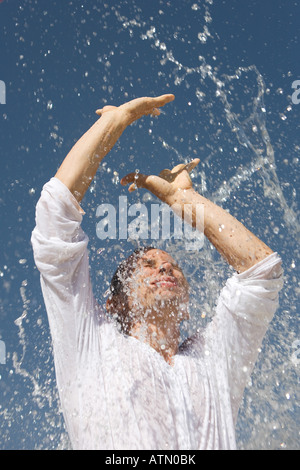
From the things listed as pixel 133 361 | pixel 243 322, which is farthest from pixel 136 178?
pixel 133 361

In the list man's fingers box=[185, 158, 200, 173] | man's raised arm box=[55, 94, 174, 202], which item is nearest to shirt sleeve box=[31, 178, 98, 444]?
man's raised arm box=[55, 94, 174, 202]

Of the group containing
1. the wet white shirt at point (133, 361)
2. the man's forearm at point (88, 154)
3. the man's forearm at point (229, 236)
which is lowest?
the wet white shirt at point (133, 361)

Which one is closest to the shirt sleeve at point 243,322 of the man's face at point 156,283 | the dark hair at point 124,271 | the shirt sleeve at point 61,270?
the man's face at point 156,283

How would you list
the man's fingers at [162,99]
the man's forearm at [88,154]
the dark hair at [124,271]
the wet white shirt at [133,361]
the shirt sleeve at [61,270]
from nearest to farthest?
the wet white shirt at [133,361] < the shirt sleeve at [61,270] < the man's forearm at [88,154] < the dark hair at [124,271] < the man's fingers at [162,99]

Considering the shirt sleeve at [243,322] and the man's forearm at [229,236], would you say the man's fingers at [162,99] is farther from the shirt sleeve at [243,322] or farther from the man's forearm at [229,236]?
the shirt sleeve at [243,322]

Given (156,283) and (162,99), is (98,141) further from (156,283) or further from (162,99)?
(156,283)

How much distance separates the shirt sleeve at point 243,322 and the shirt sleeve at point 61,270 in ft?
2.52

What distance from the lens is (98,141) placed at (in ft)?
9.08

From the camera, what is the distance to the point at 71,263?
8.20 feet

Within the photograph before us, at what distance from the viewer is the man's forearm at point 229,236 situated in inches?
109

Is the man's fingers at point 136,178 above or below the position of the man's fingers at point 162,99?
below

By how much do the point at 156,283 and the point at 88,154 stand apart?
84cm
